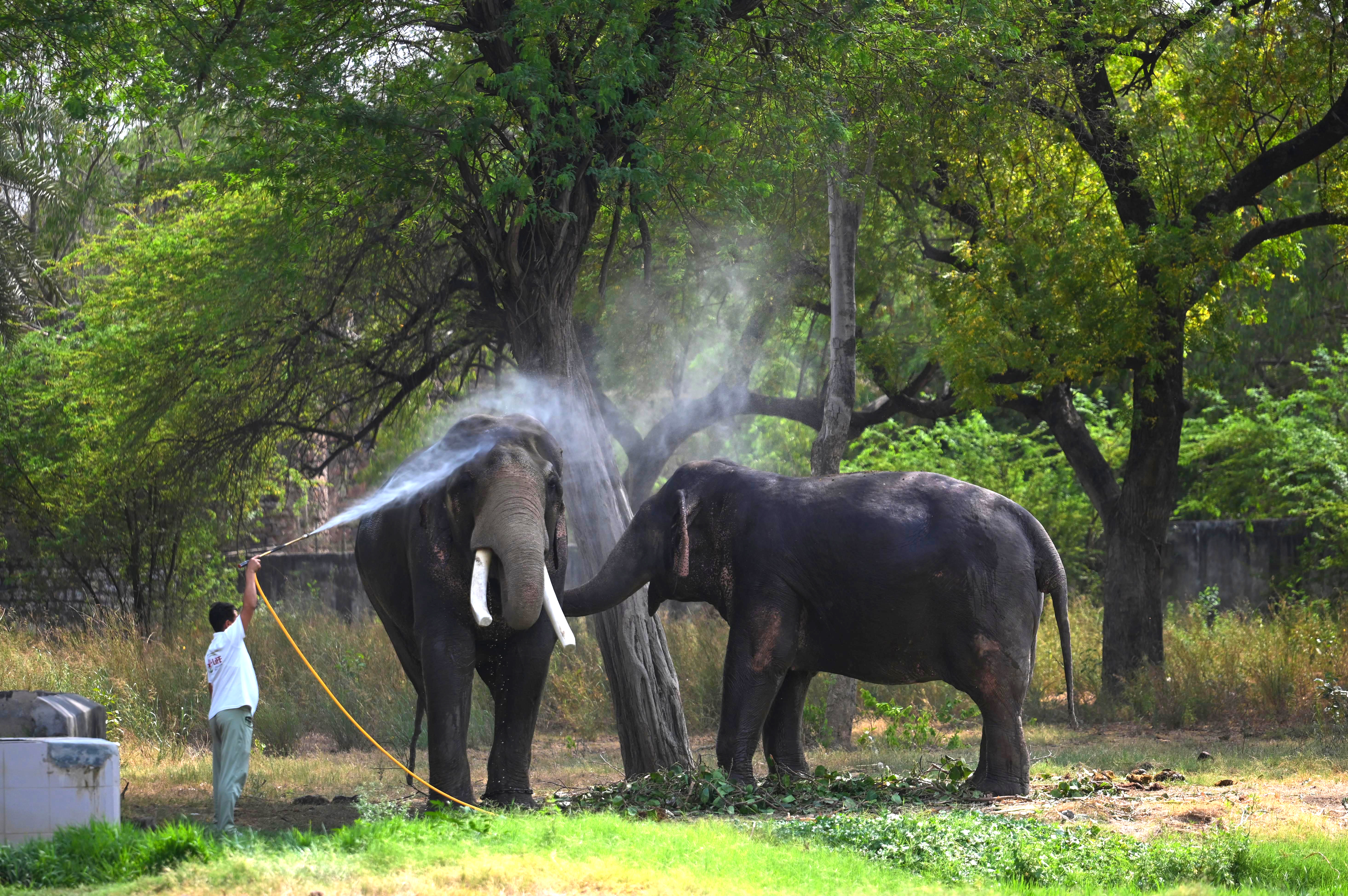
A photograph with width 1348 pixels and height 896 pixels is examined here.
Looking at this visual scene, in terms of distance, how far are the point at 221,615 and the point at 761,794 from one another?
11.9ft

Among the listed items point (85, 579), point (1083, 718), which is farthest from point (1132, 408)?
point (85, 579)

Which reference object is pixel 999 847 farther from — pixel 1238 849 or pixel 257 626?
pixel 257 626

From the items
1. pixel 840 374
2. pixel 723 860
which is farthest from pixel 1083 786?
pixel 840 374

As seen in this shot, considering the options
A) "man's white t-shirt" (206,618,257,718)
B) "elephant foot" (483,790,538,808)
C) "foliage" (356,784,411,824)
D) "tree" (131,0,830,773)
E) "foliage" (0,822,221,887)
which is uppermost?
"tree" (131,0,830,773)

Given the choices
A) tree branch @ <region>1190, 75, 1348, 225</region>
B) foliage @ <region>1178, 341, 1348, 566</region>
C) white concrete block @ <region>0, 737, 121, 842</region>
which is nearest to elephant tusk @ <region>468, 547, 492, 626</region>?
white concrete block @ <region>0, 737, 121, 842</region>

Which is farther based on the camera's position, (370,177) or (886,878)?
(370,177)

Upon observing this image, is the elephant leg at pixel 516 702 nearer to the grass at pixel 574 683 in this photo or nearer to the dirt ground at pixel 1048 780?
the dirt ground at pixel 1048 780

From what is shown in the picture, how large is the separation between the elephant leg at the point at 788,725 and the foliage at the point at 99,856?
4.62 meters

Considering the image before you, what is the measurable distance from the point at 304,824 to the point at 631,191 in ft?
18.0

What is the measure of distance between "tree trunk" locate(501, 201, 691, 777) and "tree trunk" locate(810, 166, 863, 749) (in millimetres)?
3350

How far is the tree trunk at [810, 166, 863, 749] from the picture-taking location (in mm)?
14195

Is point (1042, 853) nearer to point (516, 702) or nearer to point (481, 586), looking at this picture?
point (481, 586)

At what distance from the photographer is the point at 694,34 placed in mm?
11336

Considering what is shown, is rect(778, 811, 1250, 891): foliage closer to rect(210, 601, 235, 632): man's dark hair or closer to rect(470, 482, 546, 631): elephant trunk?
rect(470, 482, 546, 631): elephant trunk
